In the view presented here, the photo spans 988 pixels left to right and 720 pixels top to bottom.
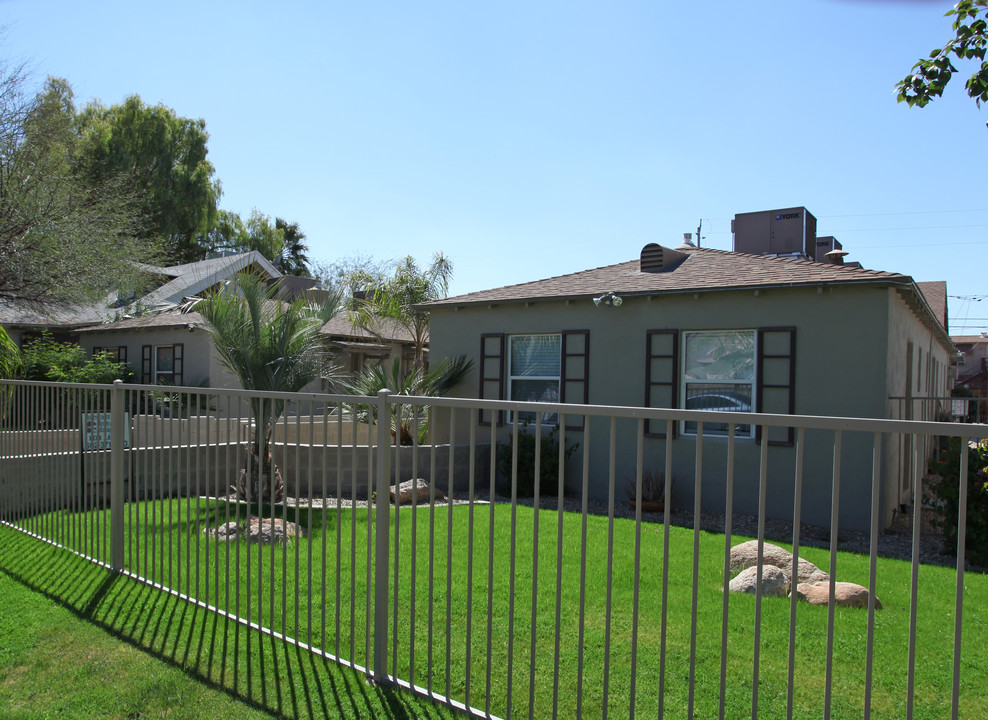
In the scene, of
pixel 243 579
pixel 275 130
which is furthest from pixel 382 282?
pixel 243 579

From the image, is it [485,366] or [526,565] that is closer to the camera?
[526,565]

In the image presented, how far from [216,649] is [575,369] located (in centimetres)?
841

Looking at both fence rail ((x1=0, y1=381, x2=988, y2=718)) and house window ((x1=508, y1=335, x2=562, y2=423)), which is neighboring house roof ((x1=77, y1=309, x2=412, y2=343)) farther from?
fence rail ((x1=0, y1=381, x2=988, y2=718))

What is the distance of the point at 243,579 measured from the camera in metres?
5.82

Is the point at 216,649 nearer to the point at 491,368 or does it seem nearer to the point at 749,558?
the point at 749,558

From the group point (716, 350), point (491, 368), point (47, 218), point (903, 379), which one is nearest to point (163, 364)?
point (47, 218)

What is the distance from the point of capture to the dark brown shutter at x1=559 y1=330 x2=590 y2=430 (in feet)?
39.3

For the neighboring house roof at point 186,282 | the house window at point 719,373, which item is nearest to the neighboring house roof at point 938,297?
the house window at point 719,373

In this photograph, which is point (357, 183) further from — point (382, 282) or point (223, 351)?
A: point (223, 351)

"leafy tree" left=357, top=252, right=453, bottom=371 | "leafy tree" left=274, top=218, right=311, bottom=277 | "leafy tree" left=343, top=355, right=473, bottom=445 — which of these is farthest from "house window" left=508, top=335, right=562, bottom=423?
"leafy tree" left=274, top=218, right=311, bottom=277

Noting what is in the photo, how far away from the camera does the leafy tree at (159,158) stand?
117ft

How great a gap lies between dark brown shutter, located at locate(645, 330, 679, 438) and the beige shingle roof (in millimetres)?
760

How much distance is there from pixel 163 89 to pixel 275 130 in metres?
17.5

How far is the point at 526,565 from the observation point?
21.4ft
